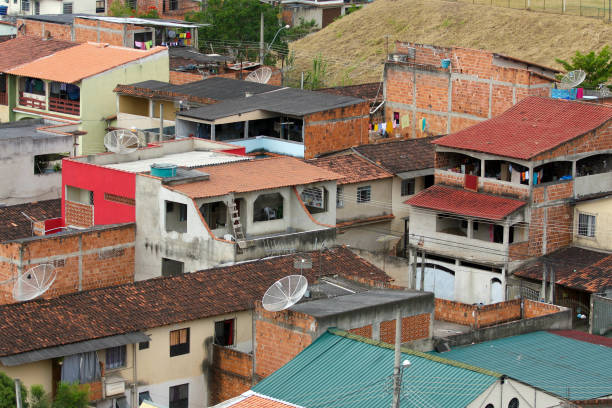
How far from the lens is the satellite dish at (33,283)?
4169 centimetres

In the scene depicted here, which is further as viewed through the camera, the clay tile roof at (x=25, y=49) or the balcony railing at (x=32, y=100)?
the clay tile roof at (x=25, y=49)

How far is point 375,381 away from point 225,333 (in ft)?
24.8

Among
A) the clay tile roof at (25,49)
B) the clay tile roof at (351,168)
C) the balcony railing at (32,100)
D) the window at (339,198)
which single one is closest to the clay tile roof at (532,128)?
the clay tile roof at (351,168)

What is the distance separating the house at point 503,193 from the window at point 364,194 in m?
2.82

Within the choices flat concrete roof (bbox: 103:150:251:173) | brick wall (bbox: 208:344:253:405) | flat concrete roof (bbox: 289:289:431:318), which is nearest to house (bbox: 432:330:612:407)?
flat concrete roof (bbox: 289:289:431:318)

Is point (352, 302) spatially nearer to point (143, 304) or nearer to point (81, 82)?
point (143, 304)

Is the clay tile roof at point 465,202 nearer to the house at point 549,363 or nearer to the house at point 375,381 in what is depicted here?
the house at point 549,363

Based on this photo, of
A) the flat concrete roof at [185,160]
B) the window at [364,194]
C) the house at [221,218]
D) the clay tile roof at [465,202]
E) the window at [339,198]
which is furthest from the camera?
the window at [364,194]

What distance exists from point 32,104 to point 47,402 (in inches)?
1468

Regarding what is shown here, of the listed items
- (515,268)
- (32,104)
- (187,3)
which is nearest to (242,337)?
(515,268)

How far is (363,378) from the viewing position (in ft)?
118

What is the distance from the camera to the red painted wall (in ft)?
160

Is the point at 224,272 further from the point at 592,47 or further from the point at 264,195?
the point at 592,47

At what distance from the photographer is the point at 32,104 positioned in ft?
234
